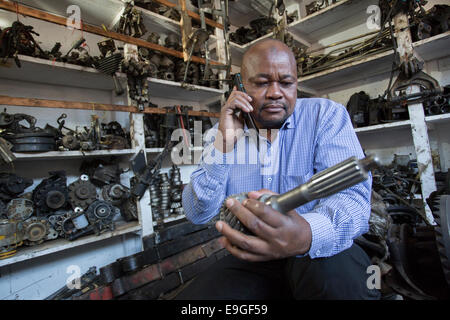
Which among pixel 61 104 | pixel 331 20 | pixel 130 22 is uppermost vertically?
pixel 331 20

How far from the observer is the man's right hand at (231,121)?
1044 millimetres

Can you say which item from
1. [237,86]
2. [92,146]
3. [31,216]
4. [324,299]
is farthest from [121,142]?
[324,299]

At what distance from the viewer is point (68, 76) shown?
6.59 ft

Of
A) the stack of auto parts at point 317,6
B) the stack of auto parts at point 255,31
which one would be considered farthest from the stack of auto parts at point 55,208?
the stack of auto parts at point 317,6

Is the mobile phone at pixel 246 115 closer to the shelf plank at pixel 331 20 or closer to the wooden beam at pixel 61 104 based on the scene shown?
the wooden beam at pixel 61 104

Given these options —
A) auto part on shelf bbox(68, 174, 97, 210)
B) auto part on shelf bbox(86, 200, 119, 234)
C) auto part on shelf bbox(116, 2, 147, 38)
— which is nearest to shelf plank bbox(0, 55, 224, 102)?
auto part on shelf bbox(116, 2, 147, 38)

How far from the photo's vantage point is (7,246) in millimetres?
1510

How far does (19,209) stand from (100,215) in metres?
0.51

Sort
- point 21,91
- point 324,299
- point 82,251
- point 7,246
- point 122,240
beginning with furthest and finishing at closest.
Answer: point 122,240
point 82,251
point 21,91
point 7,246
point 324,299

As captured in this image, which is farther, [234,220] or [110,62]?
[110,62]

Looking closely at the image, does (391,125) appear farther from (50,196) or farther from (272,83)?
(50,196)

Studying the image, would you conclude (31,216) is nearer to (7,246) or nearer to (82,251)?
(7,246)

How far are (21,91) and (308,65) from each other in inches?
114

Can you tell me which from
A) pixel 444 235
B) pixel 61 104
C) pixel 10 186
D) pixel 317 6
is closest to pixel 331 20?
pixel 317 6
